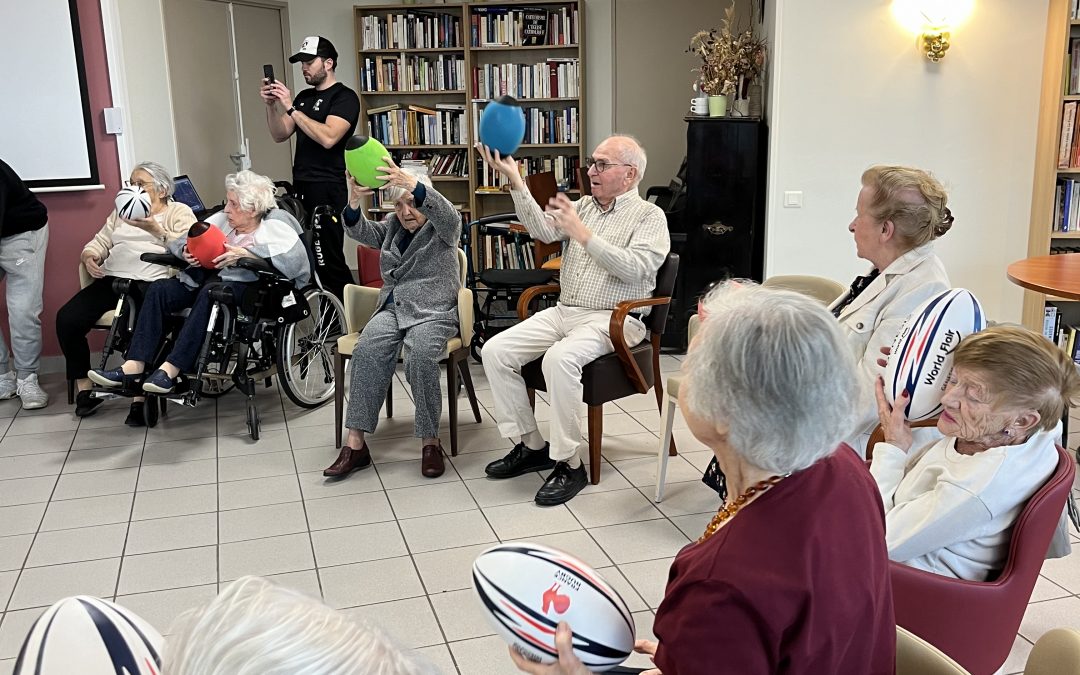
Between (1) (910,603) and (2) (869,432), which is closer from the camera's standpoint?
(1) (910,603)

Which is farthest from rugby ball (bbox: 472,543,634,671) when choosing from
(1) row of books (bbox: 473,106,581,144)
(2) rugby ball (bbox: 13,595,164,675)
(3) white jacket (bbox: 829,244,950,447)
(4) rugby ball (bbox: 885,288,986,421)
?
(1) row of books (bbox: 473,106,581,144)

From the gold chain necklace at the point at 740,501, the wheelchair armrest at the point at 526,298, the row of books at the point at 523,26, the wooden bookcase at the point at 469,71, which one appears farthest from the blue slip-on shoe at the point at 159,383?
the row of books at the point at 523,26

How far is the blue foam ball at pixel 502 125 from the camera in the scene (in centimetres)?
316

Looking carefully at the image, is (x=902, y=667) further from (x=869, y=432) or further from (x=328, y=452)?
(x=328, y=452)

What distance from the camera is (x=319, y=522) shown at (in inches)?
126

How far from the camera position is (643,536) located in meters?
3.05

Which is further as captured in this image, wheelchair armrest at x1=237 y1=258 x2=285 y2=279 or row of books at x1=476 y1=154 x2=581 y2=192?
row of books at x1=476 y1=154 x2=581 y2=192

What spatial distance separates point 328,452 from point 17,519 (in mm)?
1142

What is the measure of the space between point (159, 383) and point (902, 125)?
3.85 m

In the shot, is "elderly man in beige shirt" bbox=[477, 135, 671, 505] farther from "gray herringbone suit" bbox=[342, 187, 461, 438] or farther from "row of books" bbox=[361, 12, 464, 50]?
"row of books" bbox=[361, 12, 464, 50]

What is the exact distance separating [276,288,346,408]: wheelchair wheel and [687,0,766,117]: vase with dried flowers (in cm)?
235

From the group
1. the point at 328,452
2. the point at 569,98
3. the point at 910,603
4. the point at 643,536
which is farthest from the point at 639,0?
the point at 910,603

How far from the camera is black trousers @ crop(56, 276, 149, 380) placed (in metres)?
4.42

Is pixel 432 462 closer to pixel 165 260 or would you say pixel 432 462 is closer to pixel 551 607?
pixel 165 260
